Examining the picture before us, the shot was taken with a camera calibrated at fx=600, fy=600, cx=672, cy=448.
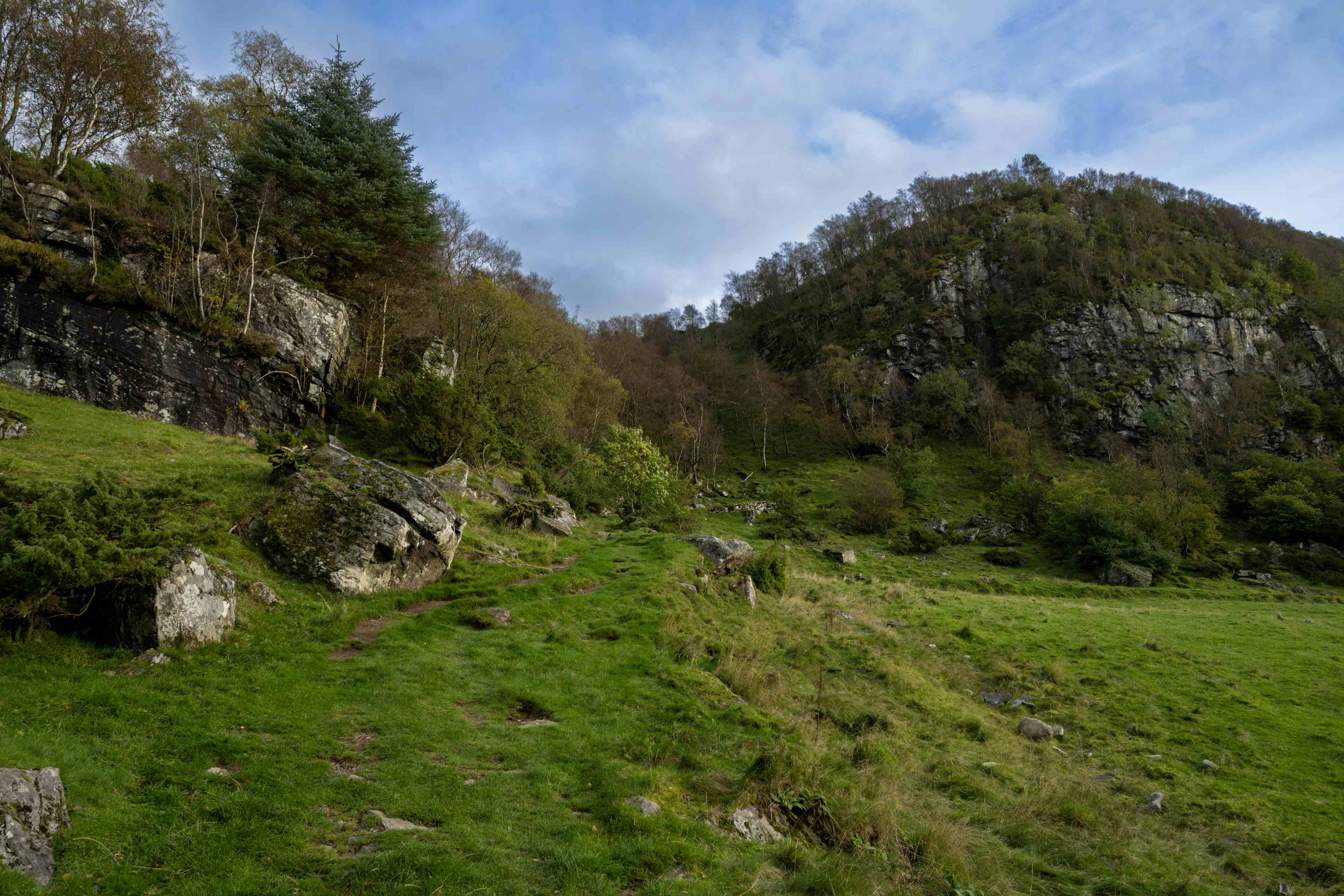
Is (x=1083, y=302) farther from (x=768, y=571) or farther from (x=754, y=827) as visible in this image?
(x=754, y=827)

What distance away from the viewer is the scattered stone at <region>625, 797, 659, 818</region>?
7.47m

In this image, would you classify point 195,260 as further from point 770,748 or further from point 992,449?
point 992,449

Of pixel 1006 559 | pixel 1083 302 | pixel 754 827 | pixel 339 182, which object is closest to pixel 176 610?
pixel 754 827

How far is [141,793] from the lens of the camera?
6215 mm

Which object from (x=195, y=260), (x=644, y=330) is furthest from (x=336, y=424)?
(x=644, y=330)

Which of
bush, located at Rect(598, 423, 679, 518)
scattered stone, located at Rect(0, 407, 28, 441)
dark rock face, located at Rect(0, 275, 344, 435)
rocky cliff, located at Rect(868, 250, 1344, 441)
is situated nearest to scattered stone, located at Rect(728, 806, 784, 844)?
scattered stone, located at Rect(0, 407, 28, 441)

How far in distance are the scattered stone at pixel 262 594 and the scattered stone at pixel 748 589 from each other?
13568 mm

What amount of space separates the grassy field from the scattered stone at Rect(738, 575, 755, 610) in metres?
1.10

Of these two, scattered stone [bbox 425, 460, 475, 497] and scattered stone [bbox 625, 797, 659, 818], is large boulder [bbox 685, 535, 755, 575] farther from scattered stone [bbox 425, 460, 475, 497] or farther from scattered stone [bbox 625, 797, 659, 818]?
scattered stone [bbox 625, 797, 659, 818]

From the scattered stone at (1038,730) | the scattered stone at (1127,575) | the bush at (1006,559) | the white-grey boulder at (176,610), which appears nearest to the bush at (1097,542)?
the scattered stone at (1127,575)

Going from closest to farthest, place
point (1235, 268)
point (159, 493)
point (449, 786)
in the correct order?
point (449, 786) → point (159, 493) → point (1235, 268)

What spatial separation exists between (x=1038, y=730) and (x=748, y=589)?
9.46 metres

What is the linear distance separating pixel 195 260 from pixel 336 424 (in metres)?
9.50

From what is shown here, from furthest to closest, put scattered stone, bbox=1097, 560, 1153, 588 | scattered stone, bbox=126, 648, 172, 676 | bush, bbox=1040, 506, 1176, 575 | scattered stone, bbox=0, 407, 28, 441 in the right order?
bush, bbox=1040, 506, 1176, 575, scattered stone, bbox=1097, 560, 1153, 588, scattered stone, bbox=0, 407, 28, 441, scattered stone, bbox=126, 648, 172, 676
